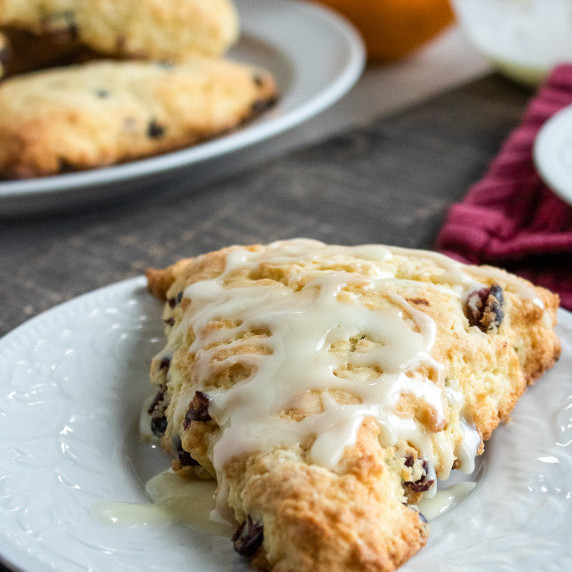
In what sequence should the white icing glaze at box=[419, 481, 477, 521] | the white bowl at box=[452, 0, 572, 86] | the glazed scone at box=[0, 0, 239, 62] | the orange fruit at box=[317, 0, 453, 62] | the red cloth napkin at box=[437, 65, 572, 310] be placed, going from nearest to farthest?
the white icing glaze at box=[419, 481, 477, 521] → the red cloth napkin at box=[437, 65, 572, 310] → the glazed scone at box=[0, 0, 239, 62] → the white bowl at box=[452, 0, 572, 86] → the orange fruit at box=[317, 0, 453, 62]

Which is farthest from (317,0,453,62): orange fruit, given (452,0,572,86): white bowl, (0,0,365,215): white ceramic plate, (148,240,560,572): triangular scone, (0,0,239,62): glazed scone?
(148,240,560,572): triangular scone

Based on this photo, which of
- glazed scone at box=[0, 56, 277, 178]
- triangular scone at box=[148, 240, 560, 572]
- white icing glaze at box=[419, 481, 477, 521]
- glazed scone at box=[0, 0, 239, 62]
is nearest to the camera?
triangular scone at box=[148, 240, 560, 572]

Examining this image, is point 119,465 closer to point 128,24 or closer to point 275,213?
point 275,213

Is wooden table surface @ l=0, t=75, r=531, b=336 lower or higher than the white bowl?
lower

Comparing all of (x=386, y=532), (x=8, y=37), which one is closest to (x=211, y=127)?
(x=8, y=37)

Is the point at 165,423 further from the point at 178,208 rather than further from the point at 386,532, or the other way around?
the point at 178,208

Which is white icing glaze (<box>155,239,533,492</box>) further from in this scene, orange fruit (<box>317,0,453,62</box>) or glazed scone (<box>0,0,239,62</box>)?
orange fruit (<box>317,0,453,62</box>)
